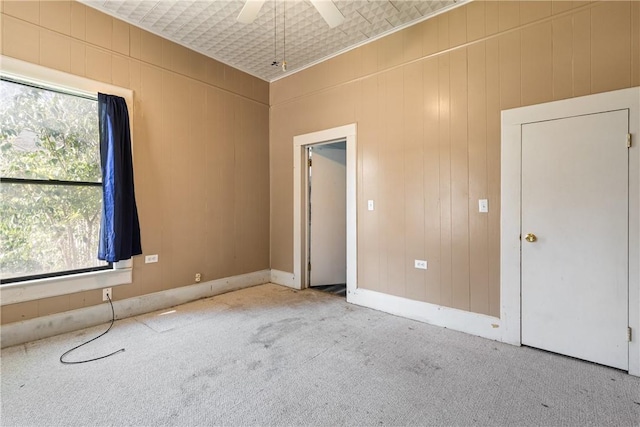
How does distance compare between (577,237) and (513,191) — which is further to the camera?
(513,191)

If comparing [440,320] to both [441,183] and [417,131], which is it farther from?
[417,131]

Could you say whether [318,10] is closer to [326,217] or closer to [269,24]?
[269,24]

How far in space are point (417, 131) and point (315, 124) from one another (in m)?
1.48

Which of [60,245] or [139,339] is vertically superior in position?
[60,245]

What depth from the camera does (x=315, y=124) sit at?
411cm

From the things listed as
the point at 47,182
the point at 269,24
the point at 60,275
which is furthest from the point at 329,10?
the point at 60,275

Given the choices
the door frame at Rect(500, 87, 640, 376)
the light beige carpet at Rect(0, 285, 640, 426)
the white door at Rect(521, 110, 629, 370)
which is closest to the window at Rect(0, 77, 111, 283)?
the light beige carpet at Rect(0, 285, 640, 426)

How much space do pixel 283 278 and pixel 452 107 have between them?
3177mm

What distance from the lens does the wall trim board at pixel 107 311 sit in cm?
258

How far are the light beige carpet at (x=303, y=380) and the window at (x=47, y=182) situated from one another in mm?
753

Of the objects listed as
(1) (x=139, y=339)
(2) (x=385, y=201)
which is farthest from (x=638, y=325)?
(1) (x=139, y=339)

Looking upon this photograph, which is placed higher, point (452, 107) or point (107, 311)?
point (452, 107)

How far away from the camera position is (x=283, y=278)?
14.8 feet

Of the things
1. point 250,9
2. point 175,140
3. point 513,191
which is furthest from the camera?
point 175,140
